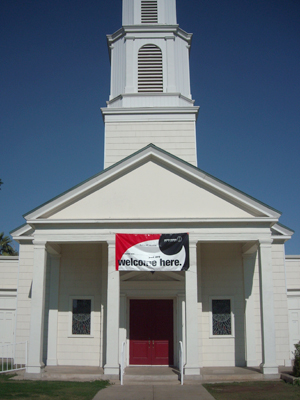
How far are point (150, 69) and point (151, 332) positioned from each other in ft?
44.0

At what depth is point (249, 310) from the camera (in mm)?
18172

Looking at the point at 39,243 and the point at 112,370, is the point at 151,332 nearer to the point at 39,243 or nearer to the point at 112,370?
the point at 112,370

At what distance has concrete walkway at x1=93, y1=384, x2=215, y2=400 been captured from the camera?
1243 centimetres

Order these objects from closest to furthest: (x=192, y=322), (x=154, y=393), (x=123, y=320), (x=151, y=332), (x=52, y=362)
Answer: (x=154, y=393) → (x=192, y=322) → (x=52, y=362) → (x=123, y=320) → (x=151, y=332)

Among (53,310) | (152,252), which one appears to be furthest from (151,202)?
(53,310)

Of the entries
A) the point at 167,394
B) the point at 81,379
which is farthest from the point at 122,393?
the point at 81,379

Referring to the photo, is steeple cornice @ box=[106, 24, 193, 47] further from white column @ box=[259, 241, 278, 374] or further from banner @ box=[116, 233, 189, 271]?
white column @ box=[259, 241, 278, 374]

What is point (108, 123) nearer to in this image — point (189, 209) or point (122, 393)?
point (189, 209)

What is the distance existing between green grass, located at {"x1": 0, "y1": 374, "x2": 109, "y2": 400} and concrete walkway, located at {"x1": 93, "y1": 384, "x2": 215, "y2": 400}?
0.42m

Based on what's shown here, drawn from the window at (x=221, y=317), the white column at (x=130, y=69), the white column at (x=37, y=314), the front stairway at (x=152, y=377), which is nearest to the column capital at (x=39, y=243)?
the white column at (x=37, y=314)

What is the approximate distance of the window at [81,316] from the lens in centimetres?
1841

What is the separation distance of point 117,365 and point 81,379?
135cm

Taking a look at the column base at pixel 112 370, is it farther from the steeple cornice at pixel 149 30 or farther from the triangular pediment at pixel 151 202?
the steeple cornice at pixel 149 30

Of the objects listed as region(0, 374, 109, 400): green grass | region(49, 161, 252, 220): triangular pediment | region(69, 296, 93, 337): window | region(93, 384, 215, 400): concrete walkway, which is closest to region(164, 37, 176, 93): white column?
region(49, 161, 252, 220): triangular pediment
